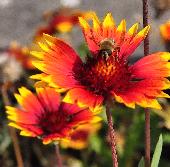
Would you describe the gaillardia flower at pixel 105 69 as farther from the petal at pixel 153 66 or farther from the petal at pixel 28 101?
the petal at pixel 28 101

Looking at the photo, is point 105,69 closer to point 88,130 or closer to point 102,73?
point 102,73

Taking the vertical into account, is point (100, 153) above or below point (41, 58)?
below

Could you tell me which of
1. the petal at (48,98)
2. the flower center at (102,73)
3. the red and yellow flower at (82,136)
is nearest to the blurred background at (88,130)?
the red and yellow flower at (82,136)

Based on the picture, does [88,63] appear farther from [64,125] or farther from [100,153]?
[100,153]

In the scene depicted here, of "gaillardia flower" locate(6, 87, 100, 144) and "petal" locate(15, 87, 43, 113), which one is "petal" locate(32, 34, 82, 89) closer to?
"gaillardia flower" locate(6, 87, 100, 144)

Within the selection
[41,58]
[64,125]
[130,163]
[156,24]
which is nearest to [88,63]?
[41,58]

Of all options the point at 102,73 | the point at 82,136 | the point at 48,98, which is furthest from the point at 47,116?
the point at 82,136
